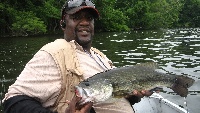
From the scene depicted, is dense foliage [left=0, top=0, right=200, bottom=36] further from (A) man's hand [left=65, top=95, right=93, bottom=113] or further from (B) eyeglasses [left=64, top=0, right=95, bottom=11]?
(A) man's hand [left=65, top=95, right=93, bottom=113]

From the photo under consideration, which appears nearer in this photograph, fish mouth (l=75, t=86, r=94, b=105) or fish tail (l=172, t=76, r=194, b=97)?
fish mouth (l=75, t=86, r=94, b=105)

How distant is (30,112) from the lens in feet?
9.46

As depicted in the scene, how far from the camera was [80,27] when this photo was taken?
3922mm

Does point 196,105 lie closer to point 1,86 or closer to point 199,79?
point 199,79

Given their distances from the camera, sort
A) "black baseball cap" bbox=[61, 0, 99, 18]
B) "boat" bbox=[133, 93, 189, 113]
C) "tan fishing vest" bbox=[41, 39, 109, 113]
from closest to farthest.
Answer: "tan fishing vest" bbox=[41, 39, 109, 113]
"black baseball cap" bbox=[61, 0, 99, 18]
"boat" bbox=[133, 93, 189, 113]

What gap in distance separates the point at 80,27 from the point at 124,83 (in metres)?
0.99

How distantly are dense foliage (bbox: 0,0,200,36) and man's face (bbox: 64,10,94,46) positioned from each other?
148ft

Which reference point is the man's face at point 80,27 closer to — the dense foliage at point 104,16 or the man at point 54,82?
the man at point 54,82

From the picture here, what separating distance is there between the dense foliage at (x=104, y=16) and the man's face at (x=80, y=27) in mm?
45176

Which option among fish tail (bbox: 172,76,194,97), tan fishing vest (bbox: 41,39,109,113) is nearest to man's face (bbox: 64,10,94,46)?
tan fishing vest (bbox: 41,39,109,113)

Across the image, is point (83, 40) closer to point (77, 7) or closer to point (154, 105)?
point (77, 7)

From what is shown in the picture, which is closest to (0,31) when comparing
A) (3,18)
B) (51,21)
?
(3,18)

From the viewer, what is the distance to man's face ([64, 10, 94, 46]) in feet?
12.8

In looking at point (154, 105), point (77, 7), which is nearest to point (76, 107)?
point (77, 7)
